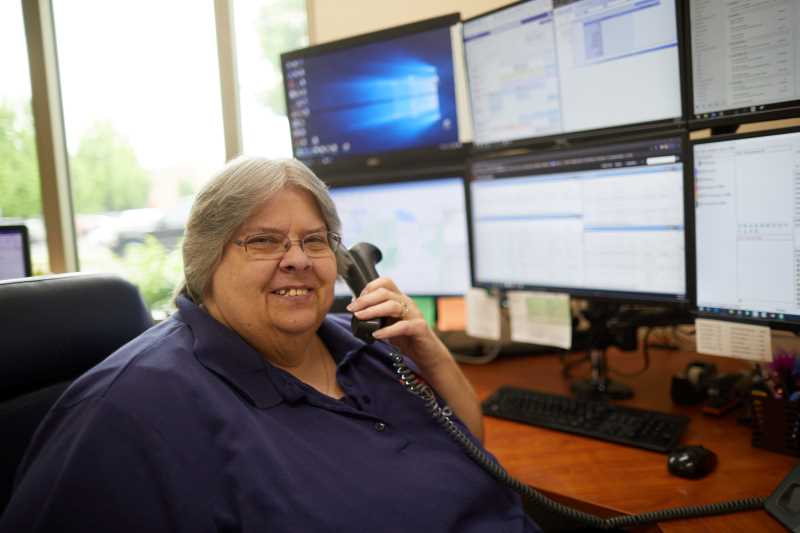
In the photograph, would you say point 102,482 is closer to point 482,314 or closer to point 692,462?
point 692,462

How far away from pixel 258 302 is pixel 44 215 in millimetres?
2579

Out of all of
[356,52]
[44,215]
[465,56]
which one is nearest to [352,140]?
[356,52]

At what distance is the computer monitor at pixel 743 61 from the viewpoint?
1018mm

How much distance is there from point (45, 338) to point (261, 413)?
0.36 meters

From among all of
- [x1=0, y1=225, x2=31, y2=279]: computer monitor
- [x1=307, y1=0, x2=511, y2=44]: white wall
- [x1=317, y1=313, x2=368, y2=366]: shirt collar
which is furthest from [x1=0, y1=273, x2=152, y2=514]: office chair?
[x1=307, y1=0, x2=511, y2=44]: white wall

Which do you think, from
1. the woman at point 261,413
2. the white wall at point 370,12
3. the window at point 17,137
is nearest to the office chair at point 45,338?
the woman at point 261,413

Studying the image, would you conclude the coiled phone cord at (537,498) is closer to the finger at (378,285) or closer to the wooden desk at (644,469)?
the wooden desk at (644,469)

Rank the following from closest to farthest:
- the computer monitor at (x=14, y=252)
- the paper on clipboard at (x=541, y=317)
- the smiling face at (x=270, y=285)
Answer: the smiling face at (x=270, y=285) → the computer monitor at (x=14, y=252) → the paper on clipboard at (x=541, y=317)

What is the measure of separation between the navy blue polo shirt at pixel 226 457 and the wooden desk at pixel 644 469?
0.33 ft

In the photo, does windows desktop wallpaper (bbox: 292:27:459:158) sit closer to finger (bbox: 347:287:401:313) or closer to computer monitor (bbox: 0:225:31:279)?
finger (bbox: 347:287:401:313)

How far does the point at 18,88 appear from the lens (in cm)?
285

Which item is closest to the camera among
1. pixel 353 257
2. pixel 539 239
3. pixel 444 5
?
pixel 353 257

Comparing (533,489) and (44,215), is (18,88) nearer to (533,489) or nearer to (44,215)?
(44,215)

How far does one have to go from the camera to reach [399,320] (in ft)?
3.57
